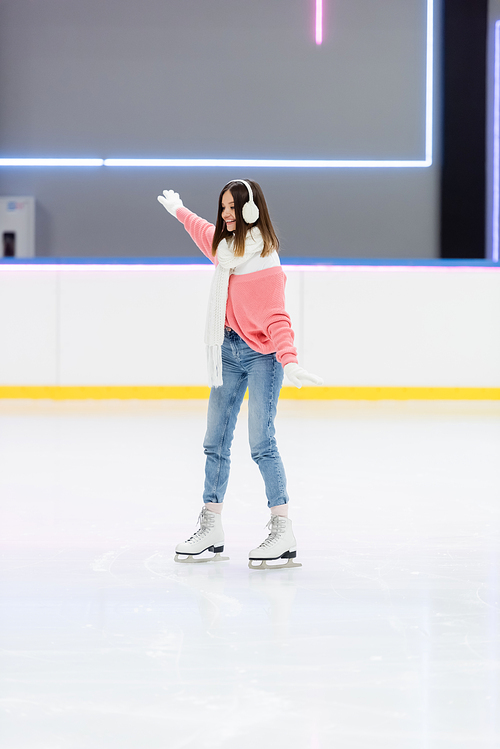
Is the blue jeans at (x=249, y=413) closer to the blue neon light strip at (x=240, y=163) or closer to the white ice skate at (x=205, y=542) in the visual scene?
the white ice skate at (x=205, y=542)

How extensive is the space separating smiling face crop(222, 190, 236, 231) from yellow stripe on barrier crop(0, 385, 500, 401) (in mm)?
4316

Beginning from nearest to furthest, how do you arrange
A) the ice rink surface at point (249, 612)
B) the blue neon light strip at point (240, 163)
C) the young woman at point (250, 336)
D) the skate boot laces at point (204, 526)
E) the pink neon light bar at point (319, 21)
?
the ice rink surface at point (249, 612) < the young woman at point (250, 336) < the skate boot laces at point (204, 526) < the pink neon light bar at point (319, 21) < the blue neon light strip at point (240, 163)

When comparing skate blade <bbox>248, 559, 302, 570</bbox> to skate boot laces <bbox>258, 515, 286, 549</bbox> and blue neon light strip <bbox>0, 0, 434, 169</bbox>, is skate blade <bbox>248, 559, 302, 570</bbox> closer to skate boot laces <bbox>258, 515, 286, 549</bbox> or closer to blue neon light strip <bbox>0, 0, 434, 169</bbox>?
skate boot laces <bbox>258, 515, 286, 549</bbox>

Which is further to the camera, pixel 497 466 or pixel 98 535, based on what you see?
pixel 497 466

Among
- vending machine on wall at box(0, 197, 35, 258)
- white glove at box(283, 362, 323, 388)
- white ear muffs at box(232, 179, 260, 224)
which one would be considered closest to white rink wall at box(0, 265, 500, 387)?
vending machine on wall at box(0, 197, 35, 258)

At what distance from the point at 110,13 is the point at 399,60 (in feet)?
9.09

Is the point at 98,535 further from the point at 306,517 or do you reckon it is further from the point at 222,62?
the point at 222,62

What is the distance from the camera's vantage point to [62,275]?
20.8ft

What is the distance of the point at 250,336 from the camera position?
2.03 m

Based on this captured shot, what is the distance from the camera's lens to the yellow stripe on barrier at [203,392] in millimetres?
6363

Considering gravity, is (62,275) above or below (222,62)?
below

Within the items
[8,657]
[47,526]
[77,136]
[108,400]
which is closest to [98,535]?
[47,526]

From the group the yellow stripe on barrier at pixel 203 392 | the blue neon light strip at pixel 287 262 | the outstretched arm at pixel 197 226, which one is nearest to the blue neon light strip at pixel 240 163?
the blue neon light strip at pixel 287 262

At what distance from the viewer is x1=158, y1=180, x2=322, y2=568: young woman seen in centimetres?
203
